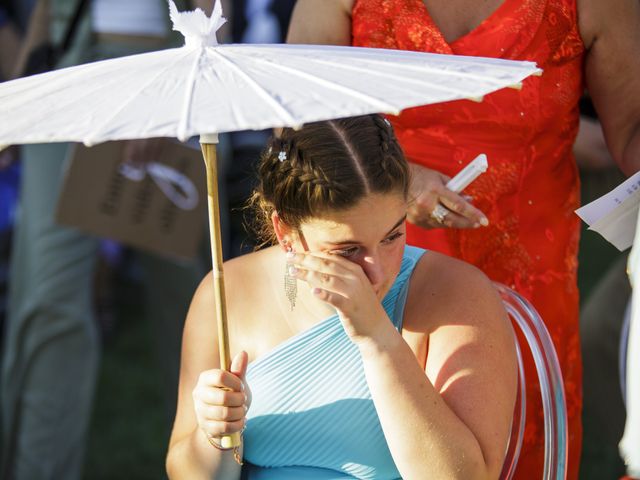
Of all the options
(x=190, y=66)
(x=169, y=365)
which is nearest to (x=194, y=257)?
(x=169, y=365)

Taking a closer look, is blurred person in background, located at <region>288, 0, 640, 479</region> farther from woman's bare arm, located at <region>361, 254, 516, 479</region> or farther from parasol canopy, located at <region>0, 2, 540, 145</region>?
parasol canopy, located at <region>0, 2, 540, 145</region>

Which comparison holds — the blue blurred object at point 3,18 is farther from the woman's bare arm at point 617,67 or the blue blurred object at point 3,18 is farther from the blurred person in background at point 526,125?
the woman's bare arm at point 617,67

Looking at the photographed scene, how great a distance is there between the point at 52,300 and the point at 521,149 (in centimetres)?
194

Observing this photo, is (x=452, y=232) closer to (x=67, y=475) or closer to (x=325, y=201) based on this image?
(x=325, y=201)

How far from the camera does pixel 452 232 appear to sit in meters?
2.71

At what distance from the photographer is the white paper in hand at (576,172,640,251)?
2.28m

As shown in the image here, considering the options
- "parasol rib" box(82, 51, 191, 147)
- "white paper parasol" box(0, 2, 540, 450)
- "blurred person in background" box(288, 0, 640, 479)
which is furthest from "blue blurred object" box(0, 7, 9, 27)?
"parasol rib" box(82, 51, 191, 147)

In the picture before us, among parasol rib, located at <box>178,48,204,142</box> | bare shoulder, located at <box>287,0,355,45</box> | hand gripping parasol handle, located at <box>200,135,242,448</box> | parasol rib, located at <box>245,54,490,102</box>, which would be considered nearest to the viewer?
parasol rib, located at <box>178,48,204,142</box>

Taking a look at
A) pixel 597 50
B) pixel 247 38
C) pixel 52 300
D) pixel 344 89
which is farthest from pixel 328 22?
pixel 247 38

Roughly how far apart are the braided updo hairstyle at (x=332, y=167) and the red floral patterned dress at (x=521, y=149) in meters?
0.45

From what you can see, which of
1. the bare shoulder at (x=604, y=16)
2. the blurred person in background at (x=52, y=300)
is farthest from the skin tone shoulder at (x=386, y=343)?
the blurred person in background at (x=52, y=300)

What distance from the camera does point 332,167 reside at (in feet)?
7.01

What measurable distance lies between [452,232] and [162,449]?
227cm

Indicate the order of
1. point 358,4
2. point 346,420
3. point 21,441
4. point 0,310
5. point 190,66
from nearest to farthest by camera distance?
point 190,66, point 346,420, point 358,4, point 21,441, point 0,310
